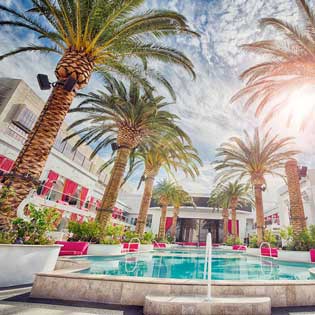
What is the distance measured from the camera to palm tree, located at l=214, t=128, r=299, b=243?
58.3ft

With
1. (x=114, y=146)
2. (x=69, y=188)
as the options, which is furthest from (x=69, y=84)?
(x=69, y=188)

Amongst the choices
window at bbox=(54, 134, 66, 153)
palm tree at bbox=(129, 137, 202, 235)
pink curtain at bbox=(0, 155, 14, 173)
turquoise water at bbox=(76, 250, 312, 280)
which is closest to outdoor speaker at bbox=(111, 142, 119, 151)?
palm tree at bbox=(129, 137, 202, 235)

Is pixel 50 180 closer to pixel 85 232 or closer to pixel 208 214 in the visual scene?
pixel 85 232

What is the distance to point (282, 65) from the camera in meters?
9.66

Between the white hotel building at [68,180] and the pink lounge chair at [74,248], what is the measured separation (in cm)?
256

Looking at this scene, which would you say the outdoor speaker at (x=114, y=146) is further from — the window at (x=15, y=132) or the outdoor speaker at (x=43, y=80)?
the window at (x=15, y=132)

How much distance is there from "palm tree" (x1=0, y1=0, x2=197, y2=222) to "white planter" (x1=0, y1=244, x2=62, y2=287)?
2.02m

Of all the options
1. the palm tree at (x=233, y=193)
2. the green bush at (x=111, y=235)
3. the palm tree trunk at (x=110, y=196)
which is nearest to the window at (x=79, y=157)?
the green bush at (x=111, y=235)

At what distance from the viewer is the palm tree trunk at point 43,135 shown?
5.64 meters

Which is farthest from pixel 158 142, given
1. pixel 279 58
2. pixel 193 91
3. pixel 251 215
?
pixel 251 215

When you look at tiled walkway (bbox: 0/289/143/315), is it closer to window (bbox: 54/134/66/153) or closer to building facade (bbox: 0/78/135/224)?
building facade (bbox: 0/78/135/224)

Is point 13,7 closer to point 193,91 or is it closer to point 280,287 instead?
point 193,91

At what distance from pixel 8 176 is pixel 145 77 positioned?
6.65 metres

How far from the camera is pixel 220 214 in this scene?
39.8 metres
